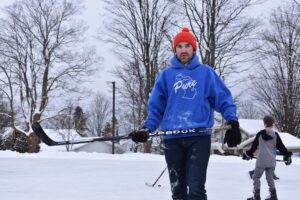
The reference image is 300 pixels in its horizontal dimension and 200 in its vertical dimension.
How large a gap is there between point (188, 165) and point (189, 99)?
435 mm

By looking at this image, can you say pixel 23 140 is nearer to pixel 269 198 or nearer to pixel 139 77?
pixel 139 77

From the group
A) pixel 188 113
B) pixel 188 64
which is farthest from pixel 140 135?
pixel 188 64

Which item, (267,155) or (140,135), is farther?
(267,155)

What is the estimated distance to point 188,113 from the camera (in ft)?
9.61

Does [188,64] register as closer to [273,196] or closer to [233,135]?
[233,135]

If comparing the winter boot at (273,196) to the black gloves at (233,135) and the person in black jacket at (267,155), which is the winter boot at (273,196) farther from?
the black gloves at (233,135)

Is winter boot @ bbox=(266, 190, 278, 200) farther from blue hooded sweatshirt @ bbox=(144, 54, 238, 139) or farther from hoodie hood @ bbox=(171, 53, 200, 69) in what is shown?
hoodie hood @ bbox=(171, 53, 200, 69)

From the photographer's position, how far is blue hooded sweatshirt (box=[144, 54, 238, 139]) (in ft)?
9.57

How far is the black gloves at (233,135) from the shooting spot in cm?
275

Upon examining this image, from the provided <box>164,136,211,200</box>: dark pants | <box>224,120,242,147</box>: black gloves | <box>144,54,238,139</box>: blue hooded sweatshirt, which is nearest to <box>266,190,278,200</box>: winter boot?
<box>164,136,211,200</box>: dark pants

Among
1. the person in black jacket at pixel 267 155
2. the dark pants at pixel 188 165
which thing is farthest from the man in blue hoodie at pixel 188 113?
the person in black jacket at pixel 267 155

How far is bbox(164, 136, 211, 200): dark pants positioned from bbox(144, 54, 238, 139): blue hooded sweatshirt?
56mm

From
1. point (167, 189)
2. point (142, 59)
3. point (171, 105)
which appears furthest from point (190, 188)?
point (142, 59)

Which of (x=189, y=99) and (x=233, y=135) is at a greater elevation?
(x=189, y=99)
